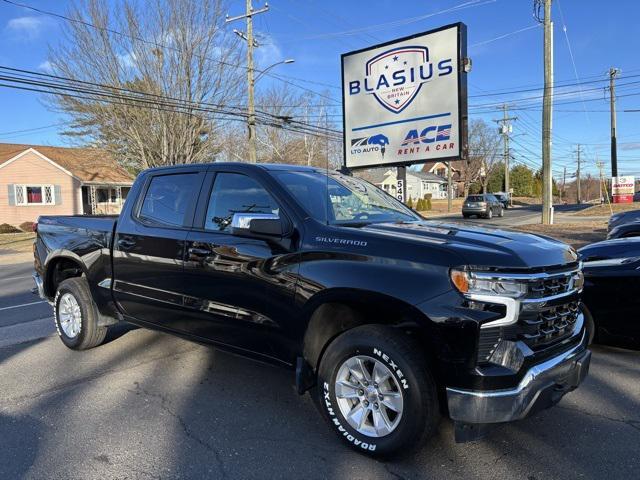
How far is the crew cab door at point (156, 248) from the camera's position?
4293 mm

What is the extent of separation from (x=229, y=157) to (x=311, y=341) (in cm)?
3406

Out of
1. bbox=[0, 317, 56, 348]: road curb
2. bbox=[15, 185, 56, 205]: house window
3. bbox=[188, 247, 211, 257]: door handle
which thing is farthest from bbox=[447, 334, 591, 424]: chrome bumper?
bbox=[15, 185, 56, 205]: house window

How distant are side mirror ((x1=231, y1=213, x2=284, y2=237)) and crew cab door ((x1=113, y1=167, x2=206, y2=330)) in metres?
0.67

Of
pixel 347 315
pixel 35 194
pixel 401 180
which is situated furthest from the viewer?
pixel 35 194

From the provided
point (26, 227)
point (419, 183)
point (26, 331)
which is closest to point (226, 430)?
point (26, 331)

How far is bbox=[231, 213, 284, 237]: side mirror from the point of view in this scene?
352cm

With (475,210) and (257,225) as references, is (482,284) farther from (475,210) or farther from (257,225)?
(475,210)

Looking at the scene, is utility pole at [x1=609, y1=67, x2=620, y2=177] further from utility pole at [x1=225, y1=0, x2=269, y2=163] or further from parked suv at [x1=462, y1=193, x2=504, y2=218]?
utility pole at [x1=225, y1=0, x2=269, y2=163]

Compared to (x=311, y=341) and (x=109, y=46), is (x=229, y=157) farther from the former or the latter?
(x=311, y=341)

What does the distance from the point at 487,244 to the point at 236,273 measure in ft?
5.77

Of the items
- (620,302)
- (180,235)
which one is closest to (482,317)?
(180,235)

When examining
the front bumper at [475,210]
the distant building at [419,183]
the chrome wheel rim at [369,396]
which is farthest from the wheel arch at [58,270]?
the distant building at [419,183]

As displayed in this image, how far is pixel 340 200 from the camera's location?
4078 mm

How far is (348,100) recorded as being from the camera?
13641 mm
